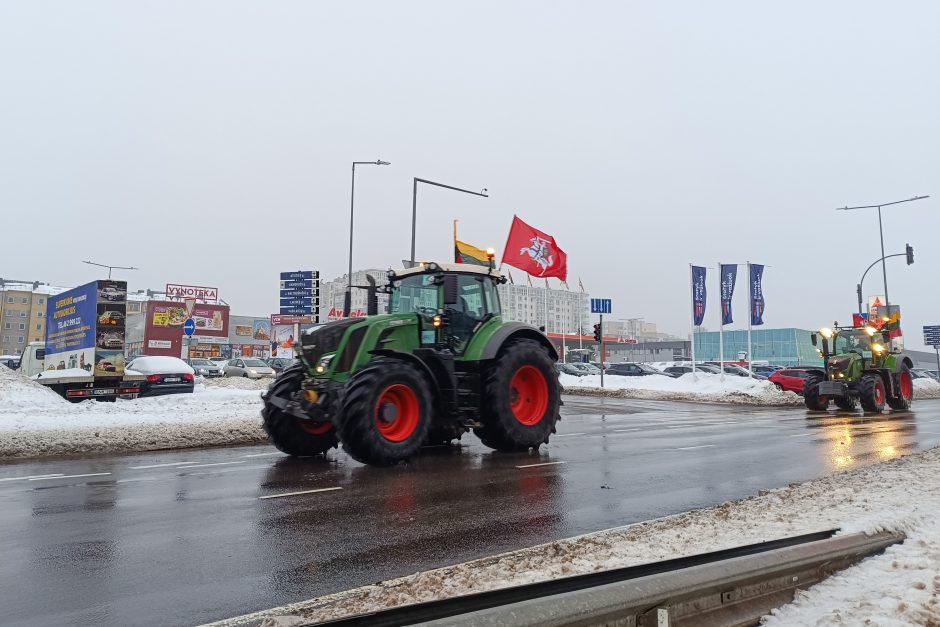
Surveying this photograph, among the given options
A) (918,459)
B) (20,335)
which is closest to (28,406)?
(918,459)

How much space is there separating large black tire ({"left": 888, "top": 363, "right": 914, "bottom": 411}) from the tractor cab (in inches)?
658

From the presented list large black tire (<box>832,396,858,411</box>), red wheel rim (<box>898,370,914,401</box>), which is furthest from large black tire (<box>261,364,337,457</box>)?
red wheel rim (<box>898,370,914,401</box>)

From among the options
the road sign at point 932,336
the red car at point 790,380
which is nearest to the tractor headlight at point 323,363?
the red car at point 790,380

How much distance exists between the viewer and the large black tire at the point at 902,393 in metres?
21.0

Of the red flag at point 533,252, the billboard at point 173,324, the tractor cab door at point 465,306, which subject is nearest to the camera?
the tractor cab door at point 465,306

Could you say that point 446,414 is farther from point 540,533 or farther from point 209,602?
point 209,602

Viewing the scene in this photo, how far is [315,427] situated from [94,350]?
11.5m

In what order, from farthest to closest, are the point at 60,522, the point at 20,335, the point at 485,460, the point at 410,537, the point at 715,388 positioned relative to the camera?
the point at 20,335 → the point at 715,388 → the point at 485,460 → the point at 60,522 → the point at 410,537

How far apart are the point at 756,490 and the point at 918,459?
321 cm

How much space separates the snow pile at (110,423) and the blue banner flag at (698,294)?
22.3 m

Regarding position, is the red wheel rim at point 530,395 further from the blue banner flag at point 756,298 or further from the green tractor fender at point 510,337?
the blue banner flag at point 756,298

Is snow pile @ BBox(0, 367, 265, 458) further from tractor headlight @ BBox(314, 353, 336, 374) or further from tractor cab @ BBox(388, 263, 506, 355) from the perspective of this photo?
tractor cab @ BBox(388, 263, 506, 355)

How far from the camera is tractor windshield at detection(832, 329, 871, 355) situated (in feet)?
68.6

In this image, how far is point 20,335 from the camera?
393 ft
